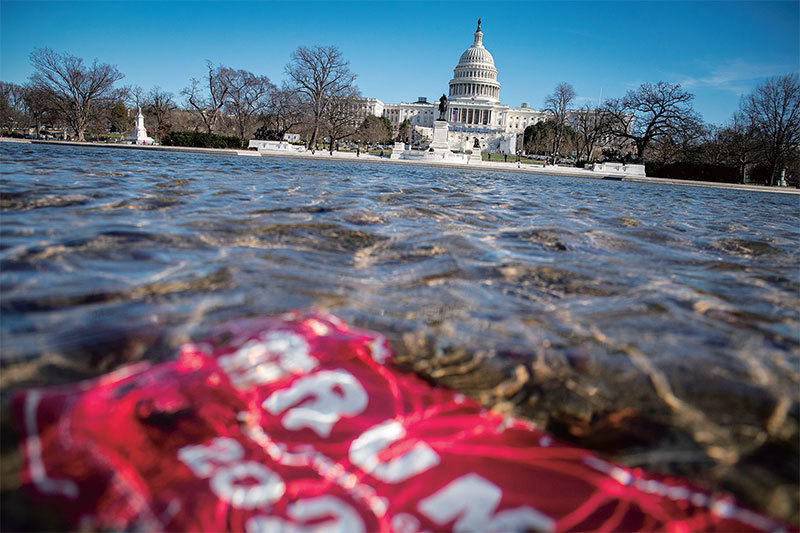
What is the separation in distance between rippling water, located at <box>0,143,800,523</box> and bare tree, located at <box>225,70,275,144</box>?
48.4 m

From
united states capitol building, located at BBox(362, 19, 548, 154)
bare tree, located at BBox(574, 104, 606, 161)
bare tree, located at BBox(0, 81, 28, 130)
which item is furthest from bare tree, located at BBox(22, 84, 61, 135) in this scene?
bare tree, located at BBox(574, 104, 606, 161)

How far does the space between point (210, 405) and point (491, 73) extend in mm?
108339

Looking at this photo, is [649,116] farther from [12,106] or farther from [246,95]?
[12,106]

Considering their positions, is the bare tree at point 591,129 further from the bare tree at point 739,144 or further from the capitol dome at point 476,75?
the capitol dome at point 476,75

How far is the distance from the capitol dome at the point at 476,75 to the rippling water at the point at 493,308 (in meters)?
101

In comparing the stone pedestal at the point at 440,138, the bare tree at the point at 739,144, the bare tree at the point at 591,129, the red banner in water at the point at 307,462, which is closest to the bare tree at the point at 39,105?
the stone pedestal at the point at 440,138

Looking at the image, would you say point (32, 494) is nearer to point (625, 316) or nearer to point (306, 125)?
point (625, 316)

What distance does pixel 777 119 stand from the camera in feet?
126

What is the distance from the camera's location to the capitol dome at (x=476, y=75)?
97.8 meters

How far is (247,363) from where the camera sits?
1.83 m

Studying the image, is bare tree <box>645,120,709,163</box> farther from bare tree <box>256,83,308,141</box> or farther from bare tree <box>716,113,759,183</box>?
bare tree <box>256,83,308,141</box>

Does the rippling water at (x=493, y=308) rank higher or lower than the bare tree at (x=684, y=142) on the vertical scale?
lower

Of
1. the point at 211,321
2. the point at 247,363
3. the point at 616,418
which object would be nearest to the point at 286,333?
the point at 247,363

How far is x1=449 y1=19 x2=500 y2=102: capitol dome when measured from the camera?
321 feet
